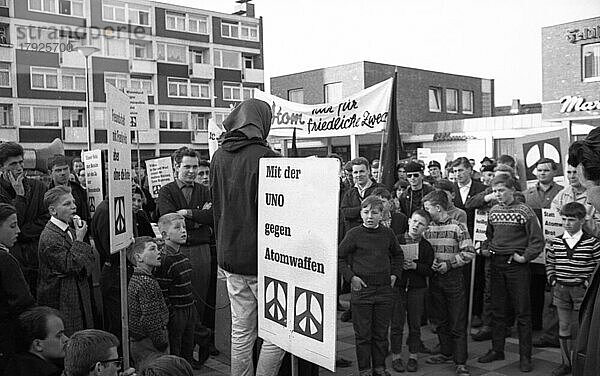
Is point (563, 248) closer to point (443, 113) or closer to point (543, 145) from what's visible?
point (543, 145)

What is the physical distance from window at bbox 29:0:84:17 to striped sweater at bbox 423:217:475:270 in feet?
136

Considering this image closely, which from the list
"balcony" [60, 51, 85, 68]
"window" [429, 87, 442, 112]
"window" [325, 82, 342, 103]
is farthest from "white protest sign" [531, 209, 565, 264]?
"balcony" [60, 51, 85, 68]

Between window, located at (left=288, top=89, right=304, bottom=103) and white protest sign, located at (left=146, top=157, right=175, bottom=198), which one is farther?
window, located at (left=288, top=89, right=304, bottom=103)

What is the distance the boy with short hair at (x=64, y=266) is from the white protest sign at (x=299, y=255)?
7.93ft

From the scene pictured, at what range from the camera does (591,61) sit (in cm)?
2659

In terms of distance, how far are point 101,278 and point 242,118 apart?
8.84ft

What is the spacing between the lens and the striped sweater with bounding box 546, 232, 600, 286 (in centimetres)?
559

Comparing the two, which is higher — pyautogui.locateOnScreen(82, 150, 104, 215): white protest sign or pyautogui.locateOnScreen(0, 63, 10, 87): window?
pyautogui.locateOnScreen(0, 63, 10, 87): window

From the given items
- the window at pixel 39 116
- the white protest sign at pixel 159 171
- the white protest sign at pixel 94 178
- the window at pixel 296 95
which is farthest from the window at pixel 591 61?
the window at pixel 39 116

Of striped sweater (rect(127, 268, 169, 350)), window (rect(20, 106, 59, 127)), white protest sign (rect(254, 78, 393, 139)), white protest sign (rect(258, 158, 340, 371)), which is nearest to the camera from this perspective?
white protest sign (rect(258, 158, 340, 371))

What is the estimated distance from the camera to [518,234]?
6215 mm

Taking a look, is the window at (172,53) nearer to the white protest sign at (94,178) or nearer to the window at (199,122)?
the window at (199,122)

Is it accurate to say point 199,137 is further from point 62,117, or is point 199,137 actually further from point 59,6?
point 59,6

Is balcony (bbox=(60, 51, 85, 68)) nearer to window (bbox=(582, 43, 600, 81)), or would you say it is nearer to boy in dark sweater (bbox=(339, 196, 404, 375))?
window (bbox=(582, 43, 600, 81))
